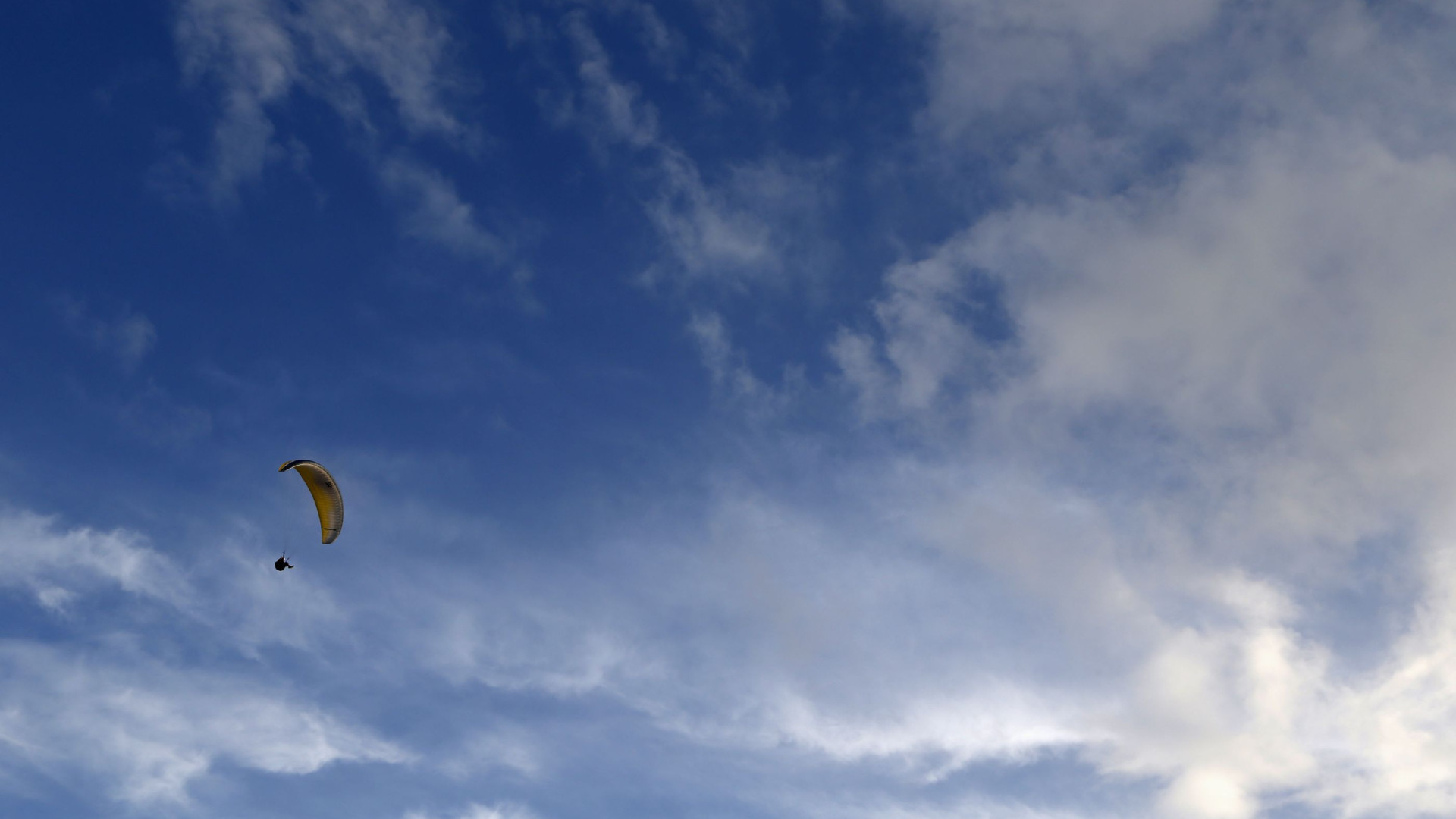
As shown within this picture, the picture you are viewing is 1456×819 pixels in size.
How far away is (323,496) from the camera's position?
12162cm

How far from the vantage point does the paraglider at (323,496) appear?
117m

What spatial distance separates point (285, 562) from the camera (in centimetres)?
11844

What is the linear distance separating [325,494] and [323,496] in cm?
35

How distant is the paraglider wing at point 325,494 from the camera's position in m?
117

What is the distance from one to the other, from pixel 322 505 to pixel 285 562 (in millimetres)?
7645

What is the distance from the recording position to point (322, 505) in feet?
403

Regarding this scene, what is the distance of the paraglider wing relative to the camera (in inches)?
4624

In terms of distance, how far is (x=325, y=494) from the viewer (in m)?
121

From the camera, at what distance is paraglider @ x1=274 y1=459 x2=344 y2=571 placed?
11744cm
